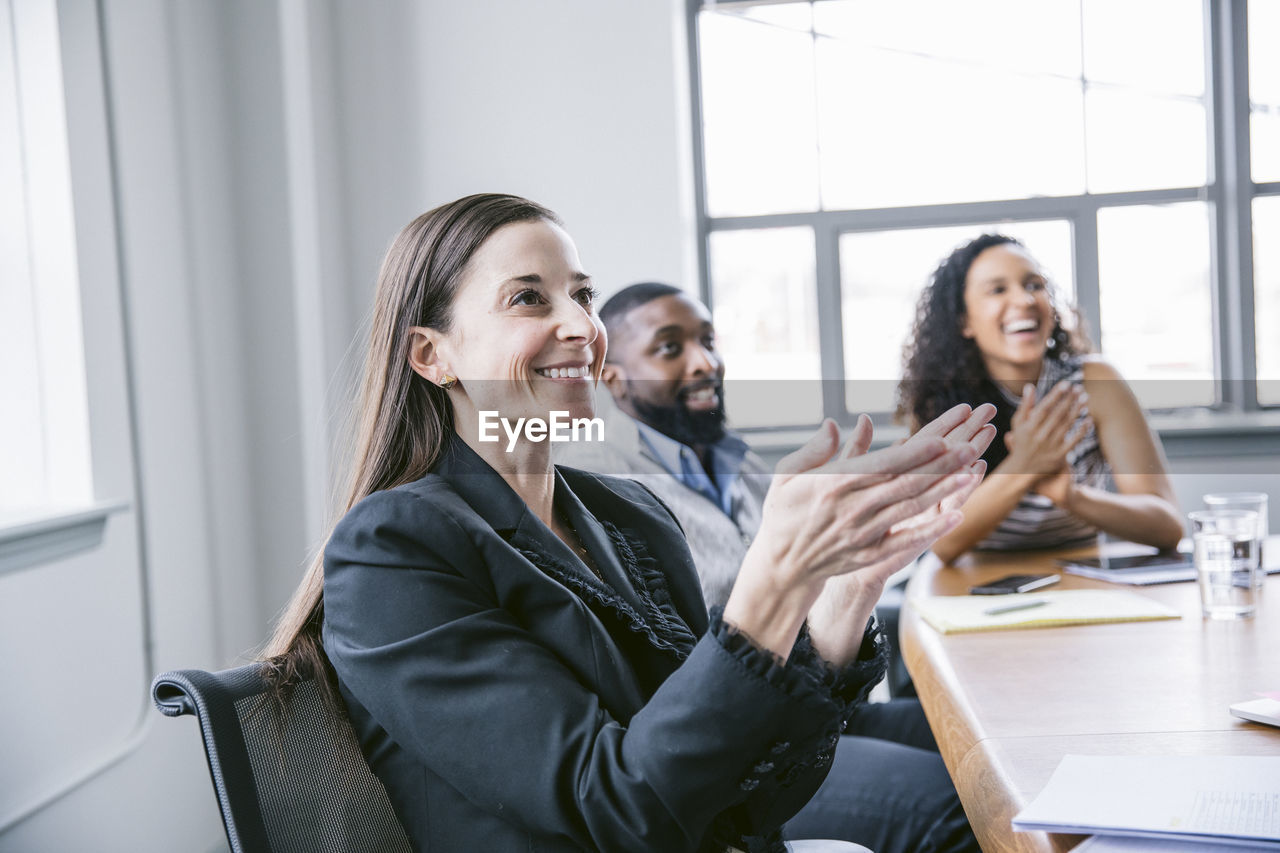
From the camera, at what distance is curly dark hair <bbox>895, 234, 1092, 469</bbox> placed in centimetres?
209

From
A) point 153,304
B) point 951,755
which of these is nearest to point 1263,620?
point 951,755

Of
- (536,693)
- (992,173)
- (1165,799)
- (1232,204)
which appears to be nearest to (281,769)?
(536,693)

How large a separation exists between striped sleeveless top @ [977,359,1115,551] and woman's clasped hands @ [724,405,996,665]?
50.7 inches

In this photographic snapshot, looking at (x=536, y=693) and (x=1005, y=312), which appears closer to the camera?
(x=536, y=693)

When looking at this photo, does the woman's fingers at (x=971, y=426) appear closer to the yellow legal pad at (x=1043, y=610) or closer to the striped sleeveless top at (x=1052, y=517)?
the yellow legal pad at (x=1043, y=610)

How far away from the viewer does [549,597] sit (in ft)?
2.96

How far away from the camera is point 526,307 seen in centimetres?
98

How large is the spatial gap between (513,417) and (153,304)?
5.49ft

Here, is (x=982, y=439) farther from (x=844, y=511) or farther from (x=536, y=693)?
(x=536, y=693)

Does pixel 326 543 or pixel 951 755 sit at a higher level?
pixel 326 543

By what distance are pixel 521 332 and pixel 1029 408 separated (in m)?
1.02

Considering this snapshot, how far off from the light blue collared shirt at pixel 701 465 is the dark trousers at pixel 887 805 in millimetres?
614

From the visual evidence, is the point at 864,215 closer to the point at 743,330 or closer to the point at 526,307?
the point at 743,330

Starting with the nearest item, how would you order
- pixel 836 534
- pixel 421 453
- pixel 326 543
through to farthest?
pixel 836 534
pixel 326 543
pixel 421 453
